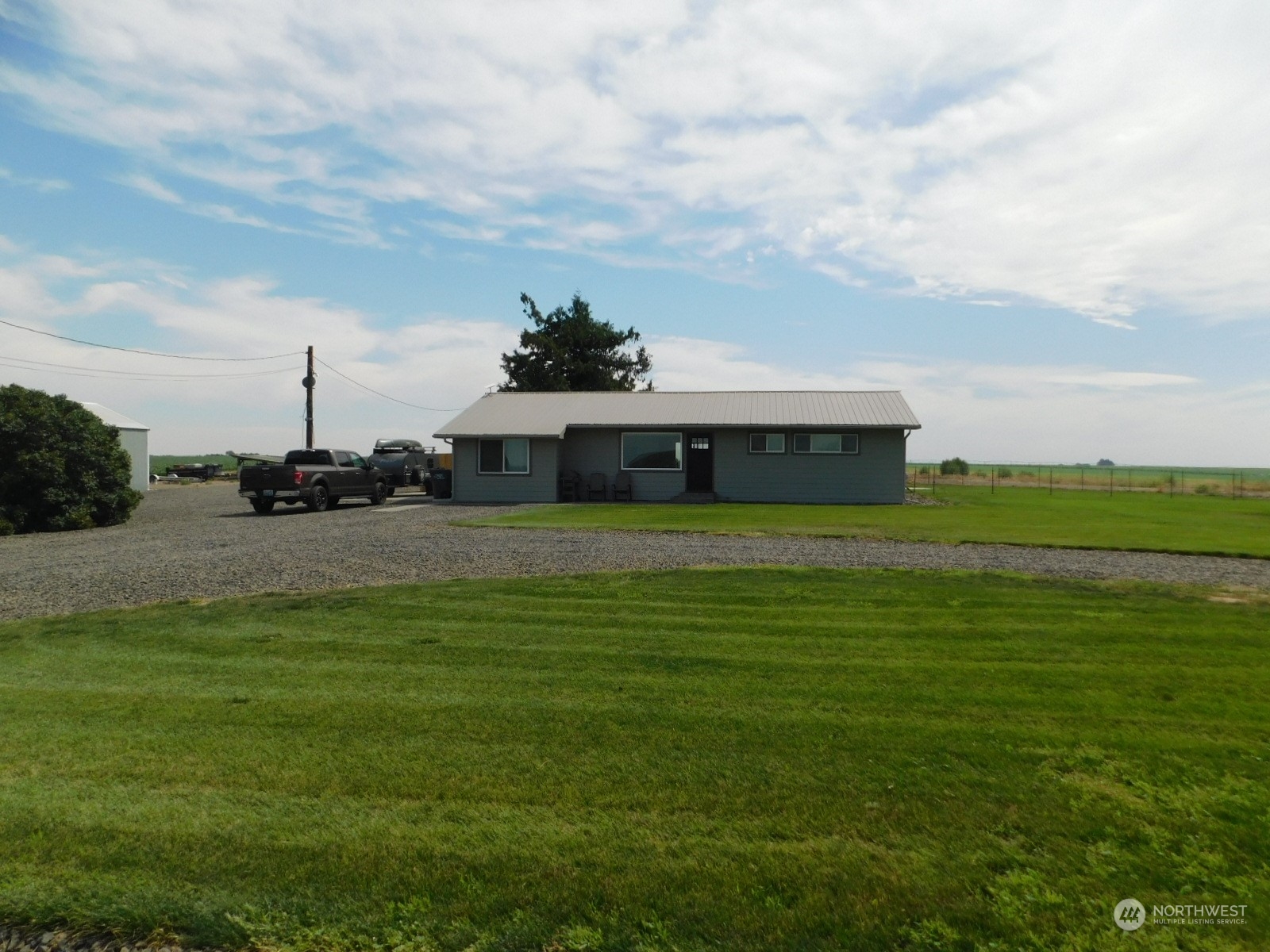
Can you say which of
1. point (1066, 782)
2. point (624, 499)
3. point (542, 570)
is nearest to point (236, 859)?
point (1066, 782)

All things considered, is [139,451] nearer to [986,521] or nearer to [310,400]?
[310,400]

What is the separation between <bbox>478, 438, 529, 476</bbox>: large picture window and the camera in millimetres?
25719

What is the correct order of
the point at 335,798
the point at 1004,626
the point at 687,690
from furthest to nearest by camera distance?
the point at 1004,626
the point at 687,690
the point at 335,798

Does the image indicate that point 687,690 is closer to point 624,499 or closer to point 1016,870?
point 1016,870

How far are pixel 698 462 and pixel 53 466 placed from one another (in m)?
17.1

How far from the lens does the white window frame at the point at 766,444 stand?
2512 centimetres

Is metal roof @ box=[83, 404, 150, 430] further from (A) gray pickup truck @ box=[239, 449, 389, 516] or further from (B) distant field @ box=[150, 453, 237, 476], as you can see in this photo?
(B) distant field @ box=[150, 453, 237, 476]

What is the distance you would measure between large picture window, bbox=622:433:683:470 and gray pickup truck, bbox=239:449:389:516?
8090 millimetres

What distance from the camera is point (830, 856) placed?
3.24 metres

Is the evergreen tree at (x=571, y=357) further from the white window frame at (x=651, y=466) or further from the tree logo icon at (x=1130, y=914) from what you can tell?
the tree logo icon at (x=1130, y=914)

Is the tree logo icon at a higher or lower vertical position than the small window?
lower

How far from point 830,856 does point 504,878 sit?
51.1 inches

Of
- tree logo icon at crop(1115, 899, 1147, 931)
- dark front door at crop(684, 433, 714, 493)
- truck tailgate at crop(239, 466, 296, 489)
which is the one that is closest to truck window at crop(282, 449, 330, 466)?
truck tailgate at crop(239, 466, 296, 489)

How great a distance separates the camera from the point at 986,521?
58.6 feet
